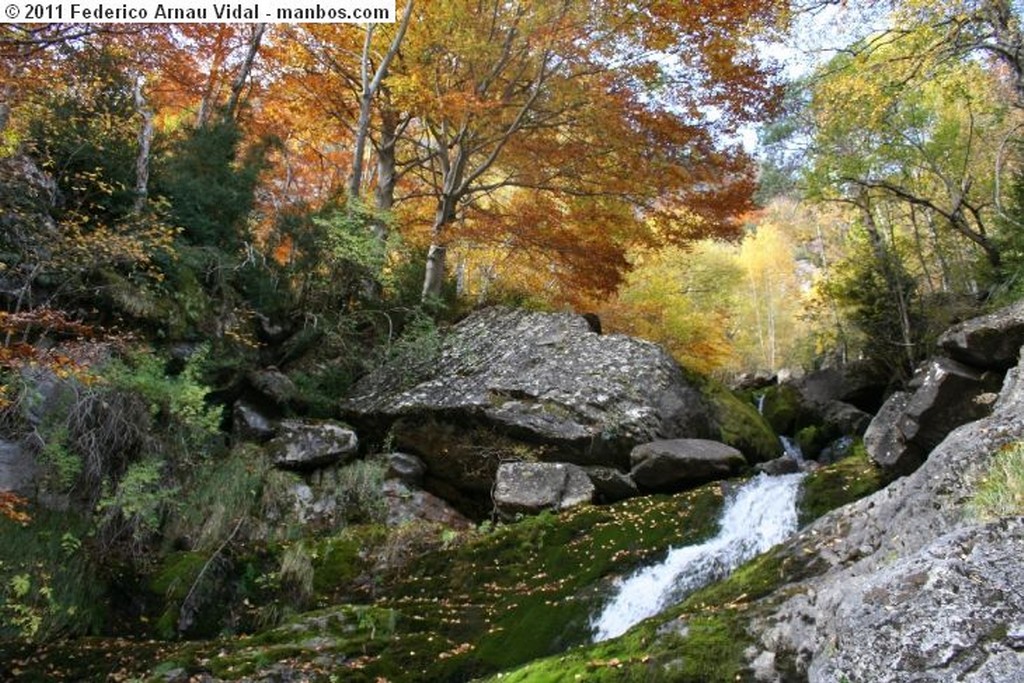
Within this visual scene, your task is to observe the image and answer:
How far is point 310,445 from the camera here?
1037 centimetres

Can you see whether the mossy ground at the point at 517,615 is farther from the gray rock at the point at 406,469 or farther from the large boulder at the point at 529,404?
the large boulder at the point at 529,404

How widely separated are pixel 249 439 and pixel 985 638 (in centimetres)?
963

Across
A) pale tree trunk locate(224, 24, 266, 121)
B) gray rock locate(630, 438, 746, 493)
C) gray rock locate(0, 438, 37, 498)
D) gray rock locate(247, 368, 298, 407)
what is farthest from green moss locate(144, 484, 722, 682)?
pale tree trunk locate(224, 24, 266, 121)

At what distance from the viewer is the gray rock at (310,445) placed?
33.3 feet

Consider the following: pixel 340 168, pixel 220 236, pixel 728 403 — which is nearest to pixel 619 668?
pixel 728 403

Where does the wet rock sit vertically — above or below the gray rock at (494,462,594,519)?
above

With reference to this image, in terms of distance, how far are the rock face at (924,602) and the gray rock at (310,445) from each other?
701 centimetres

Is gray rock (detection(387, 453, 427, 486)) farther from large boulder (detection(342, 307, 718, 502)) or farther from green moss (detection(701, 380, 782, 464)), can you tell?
green moss (detection(701, 380, 782, 464))

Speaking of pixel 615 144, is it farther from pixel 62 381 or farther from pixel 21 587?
pixel 21 587

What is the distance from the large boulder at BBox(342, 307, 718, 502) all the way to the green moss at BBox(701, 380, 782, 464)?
0.80ft

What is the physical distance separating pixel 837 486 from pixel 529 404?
4.32 m

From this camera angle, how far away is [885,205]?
15.9m

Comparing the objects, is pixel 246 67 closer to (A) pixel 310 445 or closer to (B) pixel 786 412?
(A) pixel 310 445

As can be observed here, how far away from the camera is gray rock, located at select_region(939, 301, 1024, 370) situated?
338 inches
